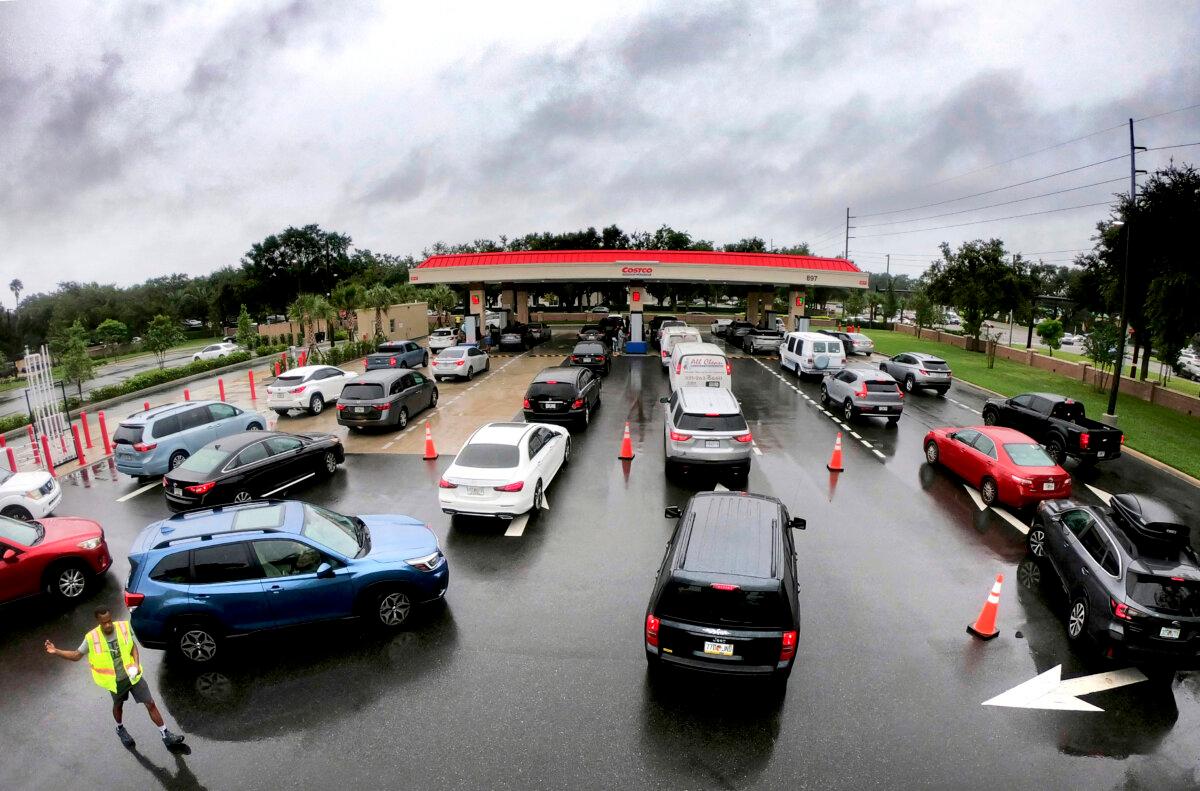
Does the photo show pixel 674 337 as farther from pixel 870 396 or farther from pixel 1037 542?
pixel 1037 542

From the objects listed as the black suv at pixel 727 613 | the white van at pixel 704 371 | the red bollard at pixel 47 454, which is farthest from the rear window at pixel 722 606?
the red bollard at pixel 47 454

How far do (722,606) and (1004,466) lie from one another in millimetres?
8637

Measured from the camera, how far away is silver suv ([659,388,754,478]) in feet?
41.1

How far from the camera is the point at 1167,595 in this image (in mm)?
6945

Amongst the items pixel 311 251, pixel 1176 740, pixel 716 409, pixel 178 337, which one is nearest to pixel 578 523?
pixel 716 409

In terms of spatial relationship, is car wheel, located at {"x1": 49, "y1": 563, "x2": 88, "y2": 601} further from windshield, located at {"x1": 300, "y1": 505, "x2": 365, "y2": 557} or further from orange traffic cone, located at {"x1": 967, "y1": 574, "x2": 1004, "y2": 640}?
orange traffic cone, located at {"x1": 967, "y1": 574, "x2": 1004, "y2": 640}

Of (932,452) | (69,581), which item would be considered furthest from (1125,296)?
(69,581)

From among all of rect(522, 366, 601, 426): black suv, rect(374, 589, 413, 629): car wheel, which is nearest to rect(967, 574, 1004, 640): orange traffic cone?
rect(374, 589, 413, 629): car wheel

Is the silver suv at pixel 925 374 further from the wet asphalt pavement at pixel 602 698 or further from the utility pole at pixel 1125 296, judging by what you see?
the wet asphalt pavement at pixel 602 698

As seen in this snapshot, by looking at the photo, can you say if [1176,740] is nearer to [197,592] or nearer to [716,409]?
[716,409]

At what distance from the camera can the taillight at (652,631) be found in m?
6.37

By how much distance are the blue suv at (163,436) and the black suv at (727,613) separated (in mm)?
11177

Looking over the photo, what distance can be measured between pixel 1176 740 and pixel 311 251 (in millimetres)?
89884

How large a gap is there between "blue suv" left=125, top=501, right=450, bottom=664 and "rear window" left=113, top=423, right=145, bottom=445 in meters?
6.97
